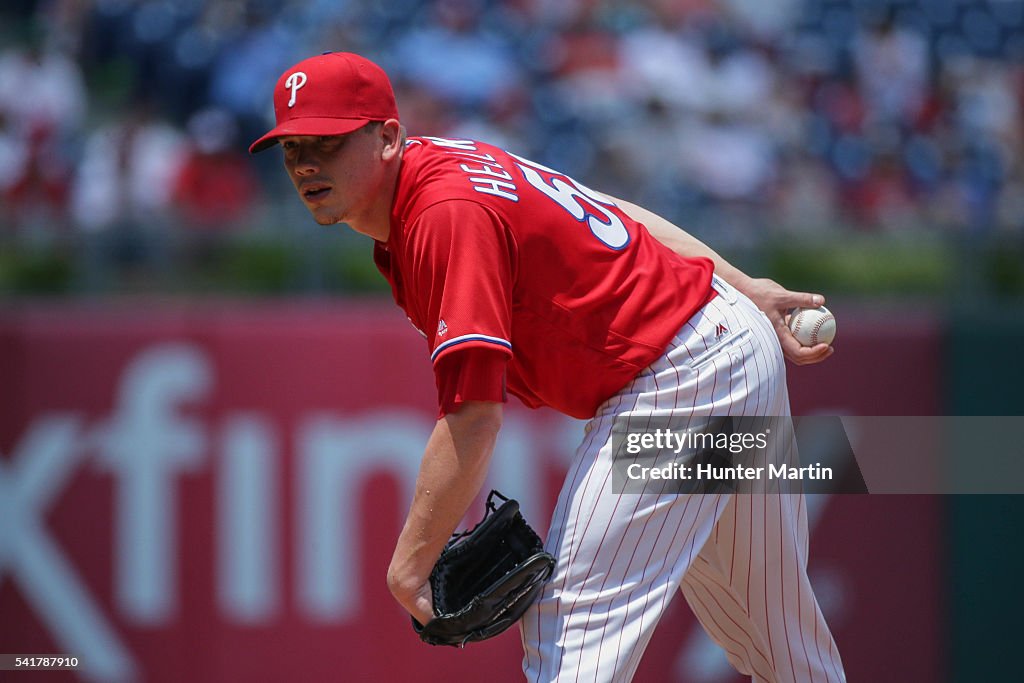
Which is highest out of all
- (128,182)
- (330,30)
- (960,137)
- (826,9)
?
(826,9)

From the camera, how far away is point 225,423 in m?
4.89

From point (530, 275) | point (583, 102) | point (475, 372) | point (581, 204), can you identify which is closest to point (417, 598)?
point (475, 372)

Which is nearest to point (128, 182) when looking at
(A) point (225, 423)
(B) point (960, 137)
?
(A) point (225, 423)

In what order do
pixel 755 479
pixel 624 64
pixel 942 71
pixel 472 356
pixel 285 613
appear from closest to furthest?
1. pixel 472 356
2. pixel 755 479
3. pixel 285 613
4. pixel 624 64
5. pixel 942 71

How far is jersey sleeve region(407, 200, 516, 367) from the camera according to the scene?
2512 mm

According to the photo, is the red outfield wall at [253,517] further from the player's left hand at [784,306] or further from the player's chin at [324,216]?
the player's chin at [324,216]

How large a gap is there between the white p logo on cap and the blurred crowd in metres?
2.69

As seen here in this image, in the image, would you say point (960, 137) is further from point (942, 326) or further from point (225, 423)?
point (225, 423)

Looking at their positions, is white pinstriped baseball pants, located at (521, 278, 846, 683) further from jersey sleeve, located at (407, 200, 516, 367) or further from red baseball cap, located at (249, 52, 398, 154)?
red baseball cap, located at (249, 52, 398, 154)

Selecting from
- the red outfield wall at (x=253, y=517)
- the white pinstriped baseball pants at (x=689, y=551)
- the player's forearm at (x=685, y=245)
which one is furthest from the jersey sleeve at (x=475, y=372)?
the red outfield wall at (x=253, y=517)

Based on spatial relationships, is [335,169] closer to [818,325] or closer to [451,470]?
[451,470]

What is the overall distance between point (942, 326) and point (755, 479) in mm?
2384

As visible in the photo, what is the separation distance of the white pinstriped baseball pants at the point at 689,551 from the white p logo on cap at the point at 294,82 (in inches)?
38.6

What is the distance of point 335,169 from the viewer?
107 inches
